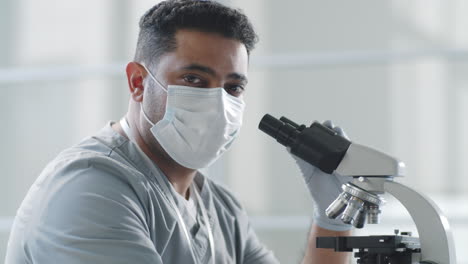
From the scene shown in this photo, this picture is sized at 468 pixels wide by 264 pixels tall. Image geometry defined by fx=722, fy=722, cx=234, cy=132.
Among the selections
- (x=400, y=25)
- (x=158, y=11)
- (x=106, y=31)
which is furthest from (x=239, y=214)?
(x=106, y=31)

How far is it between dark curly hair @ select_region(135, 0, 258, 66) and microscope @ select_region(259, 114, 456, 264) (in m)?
0.51

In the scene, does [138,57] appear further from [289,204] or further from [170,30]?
[289,204]

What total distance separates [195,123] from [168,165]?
0.13 meters

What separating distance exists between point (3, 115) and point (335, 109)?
188 centimetres

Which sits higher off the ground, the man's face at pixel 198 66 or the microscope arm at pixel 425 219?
the man's face at pixel 198 66

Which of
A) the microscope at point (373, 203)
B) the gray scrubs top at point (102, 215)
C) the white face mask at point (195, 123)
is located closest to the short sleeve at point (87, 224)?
the gray scrubs top at point (102, 215)

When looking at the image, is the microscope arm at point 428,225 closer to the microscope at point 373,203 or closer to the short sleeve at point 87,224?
the microscope at point 373,203

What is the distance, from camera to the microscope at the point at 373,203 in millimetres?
1351

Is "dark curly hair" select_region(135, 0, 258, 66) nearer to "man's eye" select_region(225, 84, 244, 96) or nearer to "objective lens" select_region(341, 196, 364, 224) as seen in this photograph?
"man's eye" select_region(225, 84, 244, 96)

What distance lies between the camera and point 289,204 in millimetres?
3635

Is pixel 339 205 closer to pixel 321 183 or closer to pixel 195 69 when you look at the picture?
pixel 321 183

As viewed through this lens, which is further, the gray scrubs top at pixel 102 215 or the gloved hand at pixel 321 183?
the gloved hand at pixel 321 183

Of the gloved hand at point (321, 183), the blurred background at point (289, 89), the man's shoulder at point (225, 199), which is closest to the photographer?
the gloved hand at point (321, 183)

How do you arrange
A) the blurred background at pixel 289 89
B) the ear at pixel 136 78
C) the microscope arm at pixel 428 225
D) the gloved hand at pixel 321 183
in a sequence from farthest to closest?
the blurred background at pixel 289 89 < the ear at pixel 136 78 < the gloved hand at pixel 321 183 < the microscope arm at pixel 428 225
